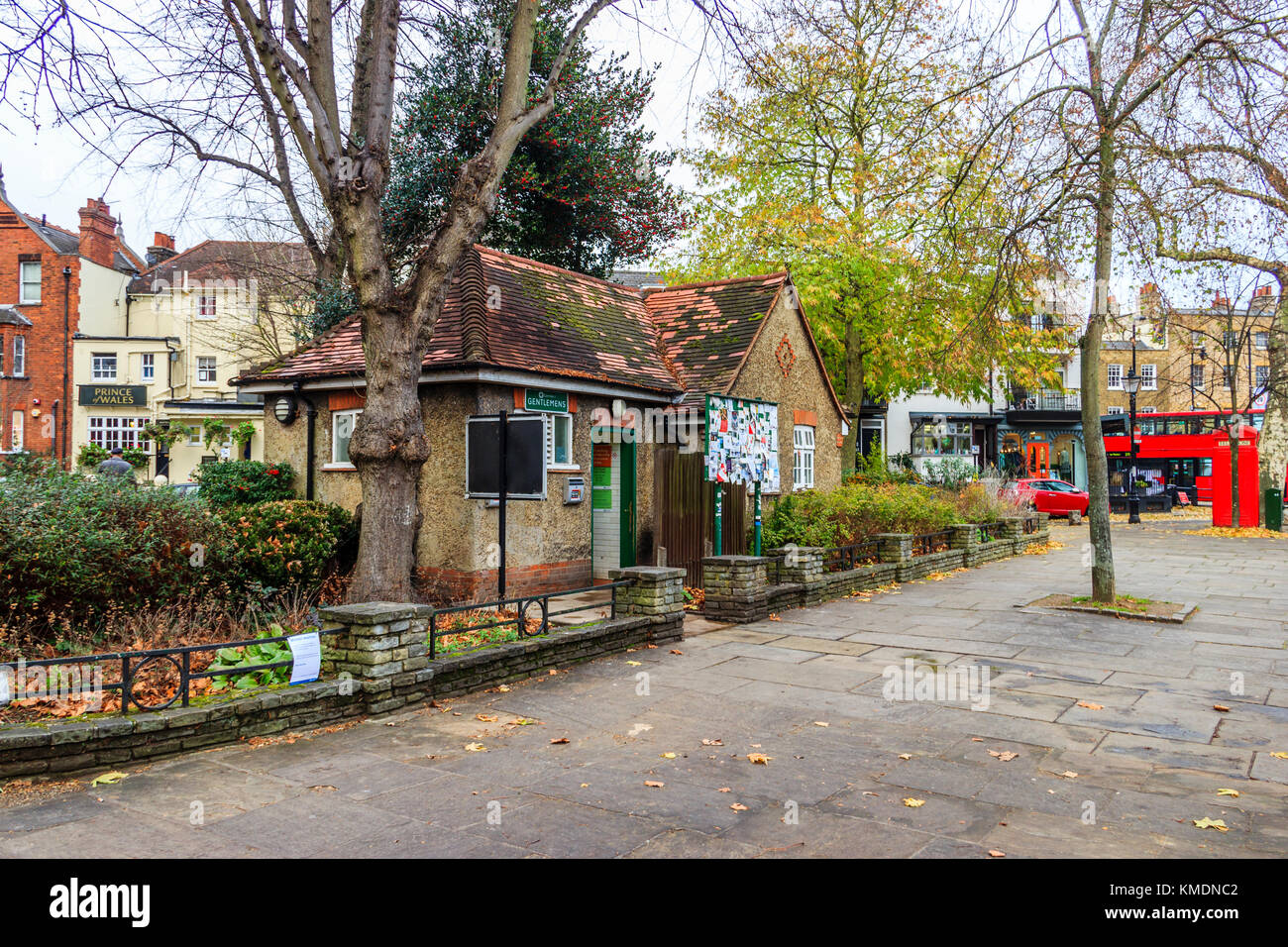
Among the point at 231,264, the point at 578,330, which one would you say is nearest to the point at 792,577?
the point at 578,330

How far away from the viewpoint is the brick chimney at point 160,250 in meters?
44.6

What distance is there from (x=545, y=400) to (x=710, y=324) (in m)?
6.26

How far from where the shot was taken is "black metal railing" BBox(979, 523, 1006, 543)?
2031cm

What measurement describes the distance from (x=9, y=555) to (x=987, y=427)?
1846 inches

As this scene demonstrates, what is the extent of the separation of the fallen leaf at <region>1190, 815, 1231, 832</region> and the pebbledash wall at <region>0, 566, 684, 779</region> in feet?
17.6

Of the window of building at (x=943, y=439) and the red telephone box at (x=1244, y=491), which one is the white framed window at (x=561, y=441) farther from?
the window of building at (x=943, y=439)

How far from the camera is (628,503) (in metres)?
14.3

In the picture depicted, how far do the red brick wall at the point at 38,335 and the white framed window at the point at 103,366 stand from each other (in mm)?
1022

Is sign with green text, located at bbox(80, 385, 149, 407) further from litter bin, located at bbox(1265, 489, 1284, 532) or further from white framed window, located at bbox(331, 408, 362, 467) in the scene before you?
litter bin, located at bbox(1265, 489, 1284, 532)

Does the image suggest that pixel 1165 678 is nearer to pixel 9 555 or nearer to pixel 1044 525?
pixel 9 555

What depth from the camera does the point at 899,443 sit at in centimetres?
4406

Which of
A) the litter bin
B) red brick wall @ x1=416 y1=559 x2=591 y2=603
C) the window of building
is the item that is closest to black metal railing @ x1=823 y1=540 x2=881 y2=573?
red brick wall @ x1=416 y1=559 x2=591 y2=603

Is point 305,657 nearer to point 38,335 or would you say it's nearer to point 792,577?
point 792,577

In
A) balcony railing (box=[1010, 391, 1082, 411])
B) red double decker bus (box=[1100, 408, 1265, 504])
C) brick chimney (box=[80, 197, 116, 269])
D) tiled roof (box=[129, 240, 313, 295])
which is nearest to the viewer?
tiled roof (box=[129, 240, 313, 295])
